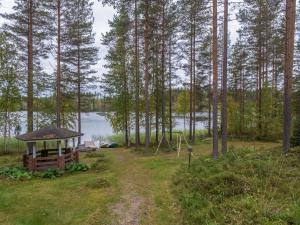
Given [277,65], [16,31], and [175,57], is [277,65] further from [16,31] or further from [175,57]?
[16,31]

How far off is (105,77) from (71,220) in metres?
20.0

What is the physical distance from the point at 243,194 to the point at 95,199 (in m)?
4.38

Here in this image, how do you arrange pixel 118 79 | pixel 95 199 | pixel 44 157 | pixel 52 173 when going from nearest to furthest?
1. pixel 95 199
2. pixel 52 173
3. pixel 44 157
4. pixel 118 79

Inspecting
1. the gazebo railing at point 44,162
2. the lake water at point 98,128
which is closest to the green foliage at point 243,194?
the gazebo railing at point 44,162

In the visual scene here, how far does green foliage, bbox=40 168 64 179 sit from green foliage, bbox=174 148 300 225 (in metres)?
5.60

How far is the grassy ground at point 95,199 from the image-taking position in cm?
712

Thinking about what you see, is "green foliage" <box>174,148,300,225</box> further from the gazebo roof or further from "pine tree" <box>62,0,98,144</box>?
"pine tree" <box>62,0,98,144</box>

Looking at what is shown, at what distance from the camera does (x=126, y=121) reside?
25750mm

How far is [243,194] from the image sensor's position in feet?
24.0

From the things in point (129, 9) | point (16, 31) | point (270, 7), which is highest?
point (270, 7)

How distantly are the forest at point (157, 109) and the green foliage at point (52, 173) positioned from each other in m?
0.06

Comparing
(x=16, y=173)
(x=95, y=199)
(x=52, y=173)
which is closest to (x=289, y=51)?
(x=95, y=199)

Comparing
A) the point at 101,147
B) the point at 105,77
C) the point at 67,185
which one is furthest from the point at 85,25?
the point at 67,185

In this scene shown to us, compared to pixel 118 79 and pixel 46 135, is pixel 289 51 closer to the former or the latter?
pixel 46 135
